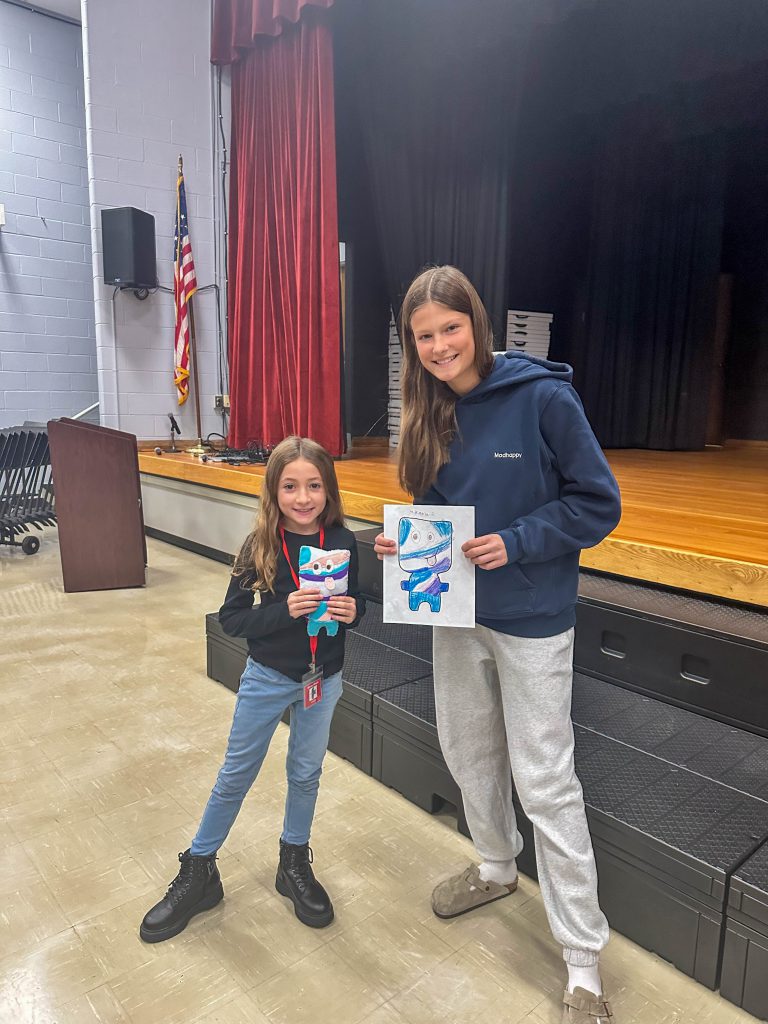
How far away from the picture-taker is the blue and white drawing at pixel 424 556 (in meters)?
1.15

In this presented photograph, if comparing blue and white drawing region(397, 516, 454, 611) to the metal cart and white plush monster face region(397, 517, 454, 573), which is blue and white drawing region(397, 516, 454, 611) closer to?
white plush monster face region(397, 517, 454, 573)

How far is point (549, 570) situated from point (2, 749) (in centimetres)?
174

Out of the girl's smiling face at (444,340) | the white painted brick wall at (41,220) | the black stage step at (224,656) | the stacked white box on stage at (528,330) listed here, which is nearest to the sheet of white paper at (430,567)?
the girl's smiling face at (444,340)

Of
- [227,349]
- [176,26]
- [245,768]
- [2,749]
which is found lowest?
[2,749]

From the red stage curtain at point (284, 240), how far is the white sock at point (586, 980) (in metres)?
3.86

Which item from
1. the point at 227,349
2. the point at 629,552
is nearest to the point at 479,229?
the point at 227,349

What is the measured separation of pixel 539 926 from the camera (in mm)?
1352

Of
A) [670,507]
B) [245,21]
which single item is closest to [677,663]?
[670,507]

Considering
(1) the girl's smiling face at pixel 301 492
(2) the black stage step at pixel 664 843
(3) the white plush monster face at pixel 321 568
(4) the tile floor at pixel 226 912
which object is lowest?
(4) the tile floor at pixel 226 912

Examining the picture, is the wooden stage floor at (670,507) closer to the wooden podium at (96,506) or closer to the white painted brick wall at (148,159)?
the wooden podium at (96,506)

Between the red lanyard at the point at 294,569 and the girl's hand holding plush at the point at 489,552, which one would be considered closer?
the girl's hand holding plush at the point at 489,552

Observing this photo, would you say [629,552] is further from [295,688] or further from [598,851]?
[295,688]

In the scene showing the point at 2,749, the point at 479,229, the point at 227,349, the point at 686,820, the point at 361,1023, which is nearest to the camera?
the point at 361,1023

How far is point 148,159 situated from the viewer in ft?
18.1
